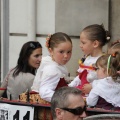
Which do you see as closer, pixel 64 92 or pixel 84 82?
pixel 64 92

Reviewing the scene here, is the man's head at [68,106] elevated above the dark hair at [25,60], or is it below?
below

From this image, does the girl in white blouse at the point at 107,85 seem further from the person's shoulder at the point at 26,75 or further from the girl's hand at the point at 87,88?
the person's shoulder at the point at 26,75

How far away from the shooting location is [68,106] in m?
4.60

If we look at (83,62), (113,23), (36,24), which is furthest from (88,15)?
(83,62)

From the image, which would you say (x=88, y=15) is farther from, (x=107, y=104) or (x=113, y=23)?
(x=107, y=104)

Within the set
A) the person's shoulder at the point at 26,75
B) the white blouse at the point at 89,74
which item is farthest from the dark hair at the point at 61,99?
the person's shoulder at the point at 26,75

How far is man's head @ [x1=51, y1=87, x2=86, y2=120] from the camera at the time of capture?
180 inches

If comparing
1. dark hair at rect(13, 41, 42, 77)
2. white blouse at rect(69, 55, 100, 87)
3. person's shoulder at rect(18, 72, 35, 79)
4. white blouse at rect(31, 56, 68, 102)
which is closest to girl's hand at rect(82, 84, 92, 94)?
white blouse at rect(69, 55, 100, 87)

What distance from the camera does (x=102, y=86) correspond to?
5570 millimetres

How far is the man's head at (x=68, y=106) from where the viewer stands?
15.0ft

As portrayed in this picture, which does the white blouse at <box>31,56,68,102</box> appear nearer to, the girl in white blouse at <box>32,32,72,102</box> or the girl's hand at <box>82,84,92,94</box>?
the girl in white blouse at <box>32,32,72,102</box>

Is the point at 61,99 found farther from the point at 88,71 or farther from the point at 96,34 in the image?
the point at 96,34

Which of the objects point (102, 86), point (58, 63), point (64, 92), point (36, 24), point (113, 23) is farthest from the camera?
point (36, 24)

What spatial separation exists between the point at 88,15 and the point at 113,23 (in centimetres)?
45
